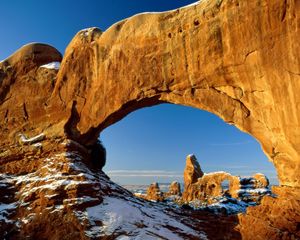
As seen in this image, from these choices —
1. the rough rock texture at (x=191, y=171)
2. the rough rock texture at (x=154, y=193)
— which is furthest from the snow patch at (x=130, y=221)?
the rough rock texture at (x=191, y=171)

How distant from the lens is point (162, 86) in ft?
69.3

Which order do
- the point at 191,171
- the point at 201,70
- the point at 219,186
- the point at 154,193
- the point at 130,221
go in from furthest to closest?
the point at 191,171 < the point at 154,193 < the point at 219,186 < the point at 201,70 < the point at 130,221

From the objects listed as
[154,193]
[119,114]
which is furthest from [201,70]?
[154,193]

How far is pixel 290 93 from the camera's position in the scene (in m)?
15.4

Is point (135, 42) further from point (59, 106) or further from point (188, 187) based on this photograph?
point (188, 187)

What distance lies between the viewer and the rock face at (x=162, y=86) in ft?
51.4

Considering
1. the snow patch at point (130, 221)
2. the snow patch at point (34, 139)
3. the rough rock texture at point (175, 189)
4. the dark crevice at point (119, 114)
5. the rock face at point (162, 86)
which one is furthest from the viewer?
the rough rock texture at point (175, 189)

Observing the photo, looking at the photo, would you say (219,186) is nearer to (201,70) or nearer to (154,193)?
(154,193)

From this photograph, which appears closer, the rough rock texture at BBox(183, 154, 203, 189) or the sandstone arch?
the sandstone arch

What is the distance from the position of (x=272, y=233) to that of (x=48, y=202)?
13187 millimetres

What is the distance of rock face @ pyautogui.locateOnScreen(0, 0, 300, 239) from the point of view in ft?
51.4

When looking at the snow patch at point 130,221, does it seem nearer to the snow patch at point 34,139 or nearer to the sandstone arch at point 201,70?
the sandstone arch at point 201,70

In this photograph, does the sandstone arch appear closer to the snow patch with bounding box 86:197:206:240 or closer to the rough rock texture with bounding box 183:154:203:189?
the snow patch with bounding box 86:197:206:240

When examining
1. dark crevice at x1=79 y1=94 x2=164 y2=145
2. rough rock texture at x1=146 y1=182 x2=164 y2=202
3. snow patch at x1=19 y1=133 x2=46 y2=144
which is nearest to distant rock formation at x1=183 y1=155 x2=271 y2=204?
rough rock texture at x1=146 y1=182 x2=164 y2=202
